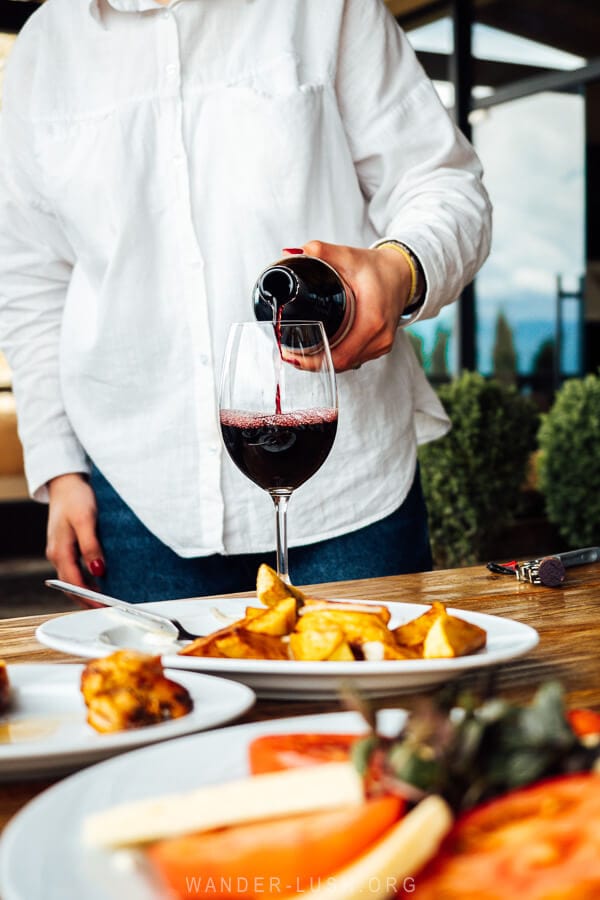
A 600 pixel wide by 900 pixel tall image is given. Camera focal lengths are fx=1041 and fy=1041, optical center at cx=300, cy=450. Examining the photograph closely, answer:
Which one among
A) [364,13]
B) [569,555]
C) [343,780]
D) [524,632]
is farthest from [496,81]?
[343,780]

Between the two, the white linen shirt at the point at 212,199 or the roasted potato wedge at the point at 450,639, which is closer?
the roasted potato wedge at the point at 450,639

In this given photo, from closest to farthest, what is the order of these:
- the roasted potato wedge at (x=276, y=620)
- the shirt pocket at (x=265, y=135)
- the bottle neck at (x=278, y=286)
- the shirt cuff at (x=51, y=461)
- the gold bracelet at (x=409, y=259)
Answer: the roasted potato wedge at (x=276, y=620) → the bottle neck at (x=278, y=286) → the gold bracelet at (x=409, y=259) → the shirt pocket at (x=265, y=135) → the shirt cuff at (x=51, y=461)

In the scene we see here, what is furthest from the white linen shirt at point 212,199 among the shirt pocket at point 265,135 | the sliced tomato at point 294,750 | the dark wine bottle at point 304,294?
the sliced tomato at point 294,750

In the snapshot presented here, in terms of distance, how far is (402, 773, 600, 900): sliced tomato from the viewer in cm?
28

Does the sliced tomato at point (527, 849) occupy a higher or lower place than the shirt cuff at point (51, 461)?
lower

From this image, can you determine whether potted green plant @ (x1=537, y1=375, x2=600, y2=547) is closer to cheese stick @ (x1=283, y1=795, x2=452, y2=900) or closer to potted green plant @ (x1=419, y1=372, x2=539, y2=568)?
potted green plant @ (x1=419, y1=372, x2=539, y2=568)

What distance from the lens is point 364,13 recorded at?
1.51 meters

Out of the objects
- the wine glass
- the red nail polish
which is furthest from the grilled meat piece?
the red nail polish

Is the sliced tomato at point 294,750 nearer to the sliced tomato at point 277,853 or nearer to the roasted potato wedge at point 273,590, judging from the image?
the sliced tomato at point 277,853

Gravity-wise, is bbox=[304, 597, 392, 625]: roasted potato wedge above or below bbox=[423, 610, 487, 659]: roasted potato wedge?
above

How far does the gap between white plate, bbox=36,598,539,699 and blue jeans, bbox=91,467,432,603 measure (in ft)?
1.99

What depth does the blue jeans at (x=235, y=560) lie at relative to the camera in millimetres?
1450

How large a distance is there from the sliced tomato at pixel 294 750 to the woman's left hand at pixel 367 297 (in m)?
0.72

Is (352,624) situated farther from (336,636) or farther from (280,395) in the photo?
(280,395)
